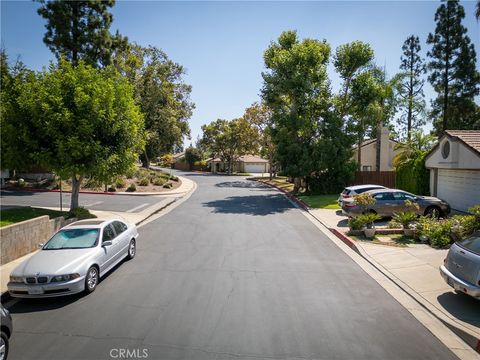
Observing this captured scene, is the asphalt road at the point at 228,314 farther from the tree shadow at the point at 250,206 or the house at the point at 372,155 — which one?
the house at the point at 372,155

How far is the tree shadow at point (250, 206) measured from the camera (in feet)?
72.0

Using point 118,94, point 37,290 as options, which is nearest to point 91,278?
point 37,290

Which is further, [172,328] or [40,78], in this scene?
[40,78]

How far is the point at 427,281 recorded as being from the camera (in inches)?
365

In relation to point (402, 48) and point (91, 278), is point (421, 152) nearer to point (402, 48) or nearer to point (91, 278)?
point (91, 278)

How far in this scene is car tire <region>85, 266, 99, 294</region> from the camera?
845 centimetres

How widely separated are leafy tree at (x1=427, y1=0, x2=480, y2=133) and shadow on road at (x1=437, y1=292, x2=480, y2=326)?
123ft

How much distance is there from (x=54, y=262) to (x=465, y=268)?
9008 mm

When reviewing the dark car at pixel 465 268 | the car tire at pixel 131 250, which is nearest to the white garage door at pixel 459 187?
the dark car at pixel 465 268

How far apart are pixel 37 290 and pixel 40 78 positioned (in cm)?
1199

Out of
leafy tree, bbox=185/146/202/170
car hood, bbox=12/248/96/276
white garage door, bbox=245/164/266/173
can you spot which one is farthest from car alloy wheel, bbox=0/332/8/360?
leafy tree, bbox=185/146/202/170

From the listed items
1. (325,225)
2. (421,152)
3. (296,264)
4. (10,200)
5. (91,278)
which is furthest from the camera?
(421,152)

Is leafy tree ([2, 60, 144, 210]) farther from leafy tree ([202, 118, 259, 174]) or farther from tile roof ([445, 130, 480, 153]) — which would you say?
leafy tree ([202, 118, 259, 174])

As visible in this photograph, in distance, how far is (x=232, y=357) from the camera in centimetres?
584
